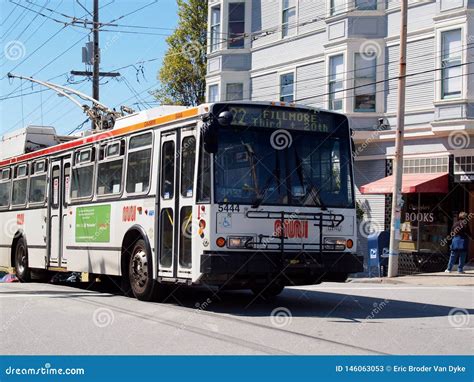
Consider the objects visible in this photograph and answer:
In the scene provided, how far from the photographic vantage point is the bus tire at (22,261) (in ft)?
66.7

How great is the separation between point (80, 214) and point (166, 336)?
7427 millimetres

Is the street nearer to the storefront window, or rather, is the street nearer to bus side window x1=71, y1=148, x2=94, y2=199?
bus side window x1=71, y1=148, x2=94, y2=199

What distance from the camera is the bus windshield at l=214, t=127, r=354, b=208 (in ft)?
40.9

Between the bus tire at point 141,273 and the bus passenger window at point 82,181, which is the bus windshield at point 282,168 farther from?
the bus passenger window at point 82,181

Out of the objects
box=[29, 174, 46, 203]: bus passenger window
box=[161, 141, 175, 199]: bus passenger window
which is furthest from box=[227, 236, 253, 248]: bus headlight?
box=[29, 174, 46, 203]: bus passenger window

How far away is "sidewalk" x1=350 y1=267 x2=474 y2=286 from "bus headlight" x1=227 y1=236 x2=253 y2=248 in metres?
10.6

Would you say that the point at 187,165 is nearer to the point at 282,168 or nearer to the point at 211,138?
the point at 211,138

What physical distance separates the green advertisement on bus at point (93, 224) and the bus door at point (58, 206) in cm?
94

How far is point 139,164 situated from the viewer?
48.1 ft

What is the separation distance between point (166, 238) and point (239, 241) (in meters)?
1.67

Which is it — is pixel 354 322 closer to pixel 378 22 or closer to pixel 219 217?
pixel 219 217

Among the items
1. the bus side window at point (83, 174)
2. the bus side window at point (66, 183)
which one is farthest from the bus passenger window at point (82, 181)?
the bus side window at point (66, 183)

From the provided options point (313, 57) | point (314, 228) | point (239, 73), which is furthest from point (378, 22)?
point (314, 228)

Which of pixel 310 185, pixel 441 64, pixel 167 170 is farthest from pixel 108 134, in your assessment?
pixel 441 64
